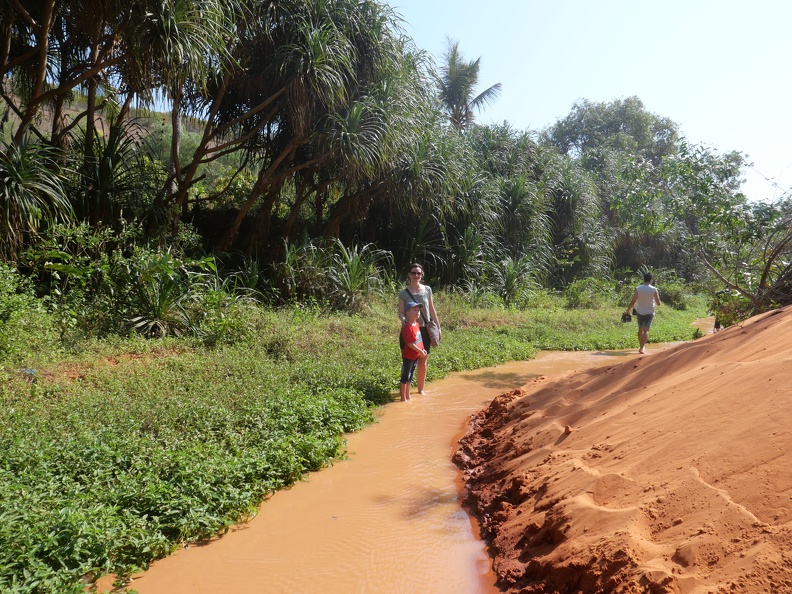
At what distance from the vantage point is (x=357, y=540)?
3.67 meters

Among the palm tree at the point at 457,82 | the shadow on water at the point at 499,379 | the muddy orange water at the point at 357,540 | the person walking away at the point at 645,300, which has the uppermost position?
the palm tree at the point at 457,82

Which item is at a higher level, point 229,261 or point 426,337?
point 229,261

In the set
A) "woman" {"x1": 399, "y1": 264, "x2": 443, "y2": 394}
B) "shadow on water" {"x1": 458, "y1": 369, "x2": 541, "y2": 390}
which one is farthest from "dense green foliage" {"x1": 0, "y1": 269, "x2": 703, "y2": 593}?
"woman" {"x1": 399, "y1": 264, "x2": 443, "y2": 394}

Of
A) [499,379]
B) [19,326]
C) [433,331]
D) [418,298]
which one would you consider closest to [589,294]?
[499,379]

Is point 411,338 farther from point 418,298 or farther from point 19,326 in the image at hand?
point 19,326

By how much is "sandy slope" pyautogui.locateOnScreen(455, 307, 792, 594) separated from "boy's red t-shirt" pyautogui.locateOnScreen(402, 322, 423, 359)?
6.65ft

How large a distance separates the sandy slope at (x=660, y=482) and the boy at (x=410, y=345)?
202 centimetres

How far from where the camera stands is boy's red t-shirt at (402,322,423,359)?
6812mm

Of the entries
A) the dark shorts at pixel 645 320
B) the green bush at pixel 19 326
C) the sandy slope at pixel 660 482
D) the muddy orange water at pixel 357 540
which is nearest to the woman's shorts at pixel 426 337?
the muddy orange water at pixel 357 540

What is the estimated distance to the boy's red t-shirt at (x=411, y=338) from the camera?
6812mm

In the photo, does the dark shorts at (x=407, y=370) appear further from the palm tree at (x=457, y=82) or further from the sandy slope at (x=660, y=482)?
the palm tree at (x=457, y=82)

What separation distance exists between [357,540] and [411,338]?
10.9 feet

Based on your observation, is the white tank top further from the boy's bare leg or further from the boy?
the boy

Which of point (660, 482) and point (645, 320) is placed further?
point (645, 320)
